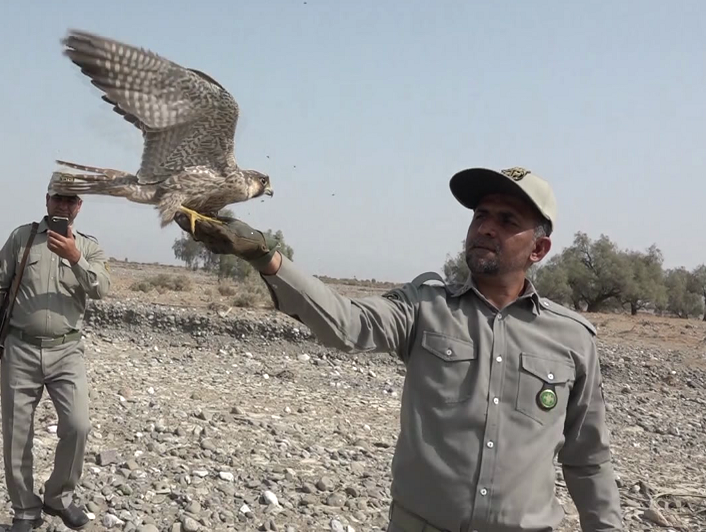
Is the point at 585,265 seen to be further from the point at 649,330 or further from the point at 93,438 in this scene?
the point at 93,438

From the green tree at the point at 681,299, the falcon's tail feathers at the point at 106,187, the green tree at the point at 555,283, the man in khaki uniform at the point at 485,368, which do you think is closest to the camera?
the man in khaki uniform at the point at 485,368

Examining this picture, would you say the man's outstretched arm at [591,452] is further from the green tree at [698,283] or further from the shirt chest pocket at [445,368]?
the green tree at [698,283]

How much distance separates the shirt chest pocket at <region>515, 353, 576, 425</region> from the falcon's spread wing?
1920 millimetres

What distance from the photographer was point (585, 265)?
2764cm

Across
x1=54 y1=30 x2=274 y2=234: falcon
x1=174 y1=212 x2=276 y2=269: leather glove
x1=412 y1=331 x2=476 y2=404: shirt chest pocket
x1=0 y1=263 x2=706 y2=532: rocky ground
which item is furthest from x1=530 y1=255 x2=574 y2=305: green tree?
x1=174 y1=212 x2=276 y2=269: leather glove

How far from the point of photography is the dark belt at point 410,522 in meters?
2.11

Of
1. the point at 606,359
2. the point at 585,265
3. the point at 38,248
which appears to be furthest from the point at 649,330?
the point at 38,248

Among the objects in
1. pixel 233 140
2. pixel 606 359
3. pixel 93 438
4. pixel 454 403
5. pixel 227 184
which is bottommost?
pixel 93 438

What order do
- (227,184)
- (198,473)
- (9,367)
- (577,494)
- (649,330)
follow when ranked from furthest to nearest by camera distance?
1. (649,330)
2. (198,473)
3. (9,367)
4. (227,184)
5. (577,494)

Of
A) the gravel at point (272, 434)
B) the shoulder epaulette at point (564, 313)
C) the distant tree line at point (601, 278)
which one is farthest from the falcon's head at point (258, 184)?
the distant tree line at point (601, 278)

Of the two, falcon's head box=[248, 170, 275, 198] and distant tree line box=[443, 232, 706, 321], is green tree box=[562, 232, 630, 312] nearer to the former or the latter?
distant tree line box=[443, 232, 706, 321]

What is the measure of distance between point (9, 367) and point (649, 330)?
17.9 meters

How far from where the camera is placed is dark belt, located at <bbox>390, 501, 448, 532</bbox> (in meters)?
2.11

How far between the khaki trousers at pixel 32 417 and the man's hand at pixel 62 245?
25.3 inches
